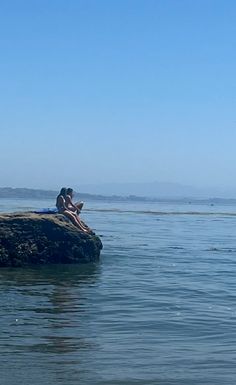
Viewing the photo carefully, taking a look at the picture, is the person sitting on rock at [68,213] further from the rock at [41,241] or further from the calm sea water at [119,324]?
the calm sea water at [119,324]

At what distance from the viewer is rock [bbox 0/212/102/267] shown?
2286 cm

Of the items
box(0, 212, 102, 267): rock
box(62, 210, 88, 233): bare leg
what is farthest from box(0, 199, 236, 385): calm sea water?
box(62, 210, 88, 233): bare leg

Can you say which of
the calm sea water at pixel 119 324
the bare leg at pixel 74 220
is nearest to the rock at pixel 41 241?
the bare leg at pixel 74 220

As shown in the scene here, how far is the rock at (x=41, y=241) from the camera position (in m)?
22.9

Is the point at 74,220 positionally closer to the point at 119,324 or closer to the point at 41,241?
the point at 41,241

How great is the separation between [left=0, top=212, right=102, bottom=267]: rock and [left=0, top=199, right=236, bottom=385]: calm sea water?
0.81 meters

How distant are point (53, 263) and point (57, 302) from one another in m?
7.45

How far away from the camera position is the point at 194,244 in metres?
33.9

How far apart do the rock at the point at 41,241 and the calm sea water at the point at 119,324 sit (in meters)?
0.81

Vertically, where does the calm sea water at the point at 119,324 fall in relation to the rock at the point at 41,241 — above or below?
below

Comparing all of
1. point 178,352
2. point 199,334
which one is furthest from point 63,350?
point 199,334

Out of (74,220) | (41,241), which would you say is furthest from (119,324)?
(74,220)

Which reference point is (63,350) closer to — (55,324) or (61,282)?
(55,324)

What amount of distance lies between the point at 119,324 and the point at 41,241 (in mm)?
9959
